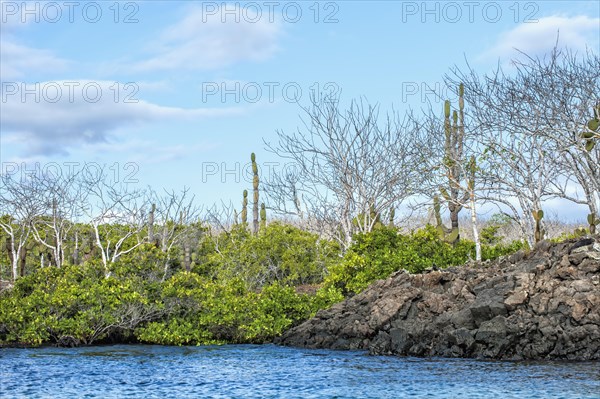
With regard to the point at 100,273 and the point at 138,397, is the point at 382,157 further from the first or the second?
the point at 138,397

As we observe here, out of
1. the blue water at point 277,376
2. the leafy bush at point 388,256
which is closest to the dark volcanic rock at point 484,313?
the blue water at point 277,376

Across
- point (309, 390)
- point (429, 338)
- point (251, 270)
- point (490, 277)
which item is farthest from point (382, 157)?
point (309, 390)

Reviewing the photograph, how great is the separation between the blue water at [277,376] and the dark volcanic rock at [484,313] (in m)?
0.77

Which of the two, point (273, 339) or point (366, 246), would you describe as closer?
point (273, 339)

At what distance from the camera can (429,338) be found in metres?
18.0

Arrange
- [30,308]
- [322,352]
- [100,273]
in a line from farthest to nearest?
[100,273]
[30,308]
[322,352]

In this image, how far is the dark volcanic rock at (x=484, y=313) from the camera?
16719 mm

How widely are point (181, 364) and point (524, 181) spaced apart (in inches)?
595

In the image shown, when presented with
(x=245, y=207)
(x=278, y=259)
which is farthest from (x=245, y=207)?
(x=278, y=259)

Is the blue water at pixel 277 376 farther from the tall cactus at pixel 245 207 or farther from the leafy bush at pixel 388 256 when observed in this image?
the tall cactus at pixel 245 207

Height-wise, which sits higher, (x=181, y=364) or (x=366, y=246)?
(x=366, y=246)

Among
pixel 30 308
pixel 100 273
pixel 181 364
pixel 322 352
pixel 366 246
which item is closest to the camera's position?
pixel 181 364

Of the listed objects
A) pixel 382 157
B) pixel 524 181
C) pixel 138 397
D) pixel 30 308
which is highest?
pixel 382 157

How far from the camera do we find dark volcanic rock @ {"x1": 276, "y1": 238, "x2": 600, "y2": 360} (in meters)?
16.7
